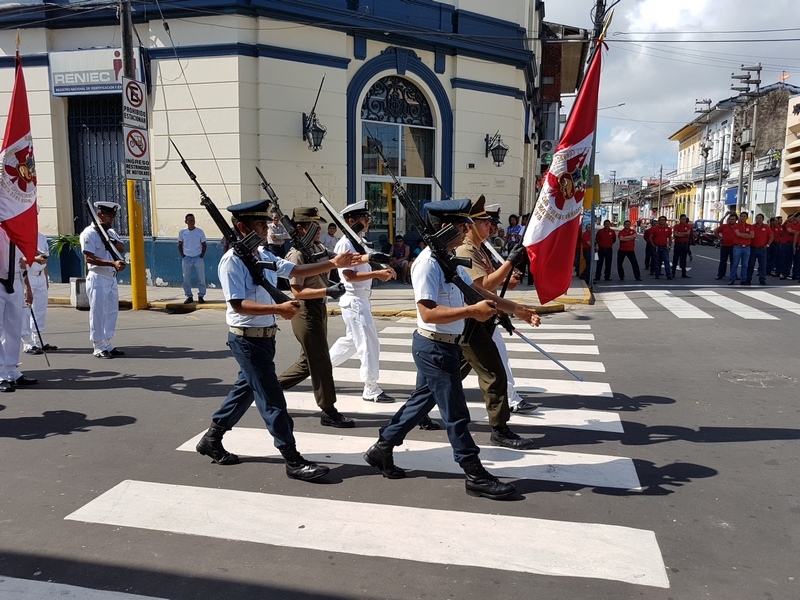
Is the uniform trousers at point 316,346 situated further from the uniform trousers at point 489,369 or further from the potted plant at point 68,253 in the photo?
the potted plant at point 68,253

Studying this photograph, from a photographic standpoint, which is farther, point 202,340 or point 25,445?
point 202,340

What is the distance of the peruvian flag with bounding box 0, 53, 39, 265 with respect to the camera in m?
6.98

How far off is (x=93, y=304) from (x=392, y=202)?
9.67 m

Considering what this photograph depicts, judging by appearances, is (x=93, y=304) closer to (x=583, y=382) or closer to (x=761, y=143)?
(x=583, y=382)

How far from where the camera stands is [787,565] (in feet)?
11.4

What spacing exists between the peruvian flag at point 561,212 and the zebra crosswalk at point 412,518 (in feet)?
4.66

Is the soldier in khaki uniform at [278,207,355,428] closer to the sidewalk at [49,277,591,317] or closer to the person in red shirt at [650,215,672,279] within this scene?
Result: the sidewalk at [49,277,591,317]

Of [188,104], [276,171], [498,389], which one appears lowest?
[498,389]

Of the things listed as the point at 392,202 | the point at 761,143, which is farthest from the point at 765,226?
the point at 761,143

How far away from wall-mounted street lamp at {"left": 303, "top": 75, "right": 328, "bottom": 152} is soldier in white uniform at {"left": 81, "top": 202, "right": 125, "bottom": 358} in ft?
22.3

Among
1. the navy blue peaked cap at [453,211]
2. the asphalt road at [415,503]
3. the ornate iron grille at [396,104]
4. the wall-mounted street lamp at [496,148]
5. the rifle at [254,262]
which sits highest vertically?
the ornate iron grille at [396,104]

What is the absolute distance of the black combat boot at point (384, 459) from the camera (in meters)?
4.63

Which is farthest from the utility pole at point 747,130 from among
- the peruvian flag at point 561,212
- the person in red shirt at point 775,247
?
the peruvian flag at point 561,212

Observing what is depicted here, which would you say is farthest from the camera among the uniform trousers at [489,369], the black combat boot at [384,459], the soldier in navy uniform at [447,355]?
the uniform trousers at [489,369]
